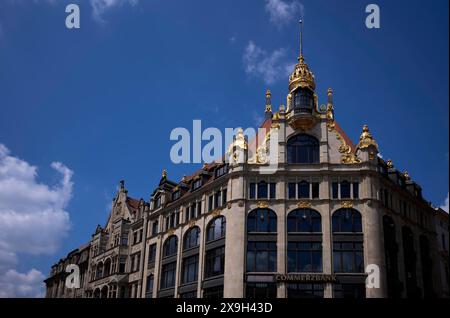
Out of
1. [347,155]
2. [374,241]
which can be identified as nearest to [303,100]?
[347,155]

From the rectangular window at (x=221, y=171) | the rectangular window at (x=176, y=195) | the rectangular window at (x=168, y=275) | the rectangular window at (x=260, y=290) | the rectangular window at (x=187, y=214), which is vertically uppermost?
the rectangular window at (x=221, y=171)

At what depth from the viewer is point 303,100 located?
59.3 meters

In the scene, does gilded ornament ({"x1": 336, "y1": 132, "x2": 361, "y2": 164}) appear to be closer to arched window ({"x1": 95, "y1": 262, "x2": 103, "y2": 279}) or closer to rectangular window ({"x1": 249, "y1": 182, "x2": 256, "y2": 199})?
rectangular window ({"x1": 249, "y1": 182, "x2": 256, "y2": 199})

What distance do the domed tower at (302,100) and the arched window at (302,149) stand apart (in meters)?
1.16

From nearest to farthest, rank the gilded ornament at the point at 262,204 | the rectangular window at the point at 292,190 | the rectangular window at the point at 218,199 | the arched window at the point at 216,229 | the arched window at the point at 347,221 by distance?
the arched window at the point at 347,221 < the gilded ornament at the point at 262,204 < the rectangular window at the point at 292,190 < the arched window at the point at 216,229 < the rectangular window at the point at 218,199

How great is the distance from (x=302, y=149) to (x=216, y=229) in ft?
39.9

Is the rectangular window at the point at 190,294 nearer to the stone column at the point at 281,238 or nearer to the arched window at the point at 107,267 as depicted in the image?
the stone column at the point at 281,238

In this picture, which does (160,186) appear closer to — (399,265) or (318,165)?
(318,165)

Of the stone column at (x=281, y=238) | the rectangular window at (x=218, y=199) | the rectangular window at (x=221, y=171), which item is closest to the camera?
the stone column at (x=281, y=238)

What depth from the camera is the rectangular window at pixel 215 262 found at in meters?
55.8

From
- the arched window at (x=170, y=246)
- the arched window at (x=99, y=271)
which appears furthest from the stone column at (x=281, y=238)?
the arched window at (x=99, y=271)

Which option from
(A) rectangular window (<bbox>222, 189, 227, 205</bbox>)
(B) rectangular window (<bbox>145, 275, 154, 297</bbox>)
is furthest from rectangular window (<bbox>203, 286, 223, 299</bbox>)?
(B) rectangular window (<bbox>145, 275, 154, 297</bbox>)
